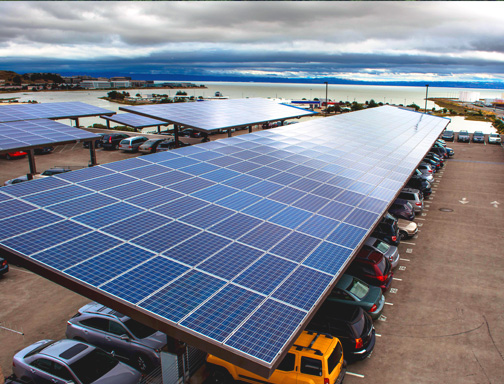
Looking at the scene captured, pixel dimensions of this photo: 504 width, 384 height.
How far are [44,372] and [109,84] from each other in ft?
693

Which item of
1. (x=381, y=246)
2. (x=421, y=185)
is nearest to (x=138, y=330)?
(x=381, y=246)

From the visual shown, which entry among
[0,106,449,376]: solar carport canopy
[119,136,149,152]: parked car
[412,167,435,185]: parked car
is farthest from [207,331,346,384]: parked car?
[119,136,149,152]: parked car

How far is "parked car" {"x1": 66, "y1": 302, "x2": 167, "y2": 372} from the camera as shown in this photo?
10352mm

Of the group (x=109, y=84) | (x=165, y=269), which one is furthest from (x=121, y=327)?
(x=109, y=84)

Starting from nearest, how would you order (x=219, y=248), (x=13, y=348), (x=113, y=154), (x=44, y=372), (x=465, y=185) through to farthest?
(x=219, y=248)
(x=44, y=372)
(x=13, y=348)
(x=465, y=185)
(x=113, y=154)

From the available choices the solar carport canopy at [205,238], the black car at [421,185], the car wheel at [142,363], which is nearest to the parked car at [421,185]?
the black car at [421,185]

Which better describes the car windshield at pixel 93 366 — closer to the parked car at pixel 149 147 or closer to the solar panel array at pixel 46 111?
the parked car at pixel 149 147

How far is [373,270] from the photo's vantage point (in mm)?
14453

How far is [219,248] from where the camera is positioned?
28.7 ft

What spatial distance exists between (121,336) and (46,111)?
35986 millimetres

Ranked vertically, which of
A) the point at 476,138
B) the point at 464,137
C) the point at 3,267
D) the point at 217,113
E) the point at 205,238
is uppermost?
the point at 217,113

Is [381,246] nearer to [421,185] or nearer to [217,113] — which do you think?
[421,185]

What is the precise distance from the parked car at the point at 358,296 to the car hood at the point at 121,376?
6.50 metres

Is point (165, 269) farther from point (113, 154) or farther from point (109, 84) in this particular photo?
point (109, 84)
